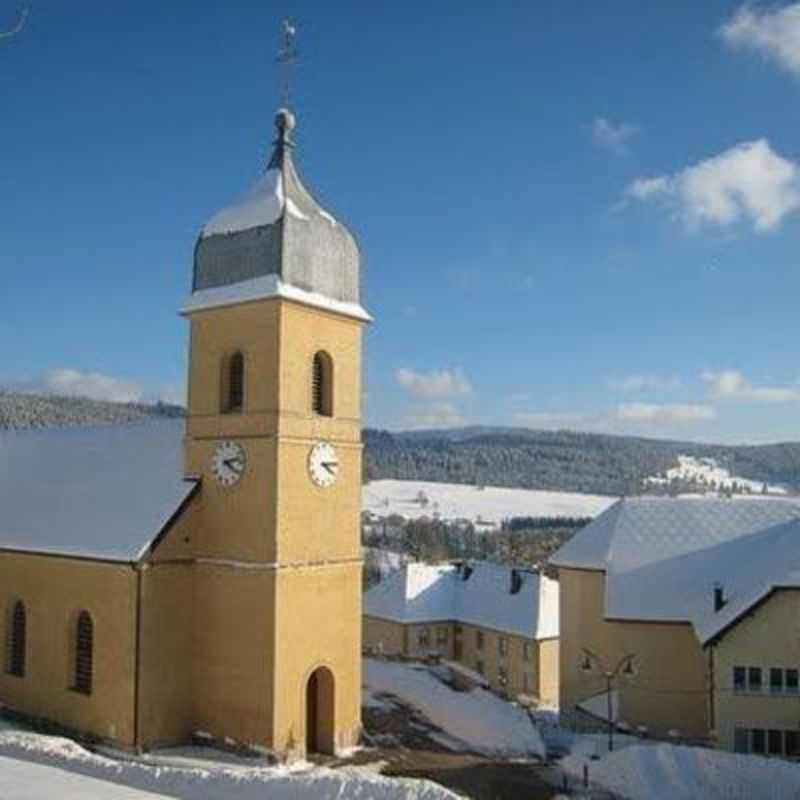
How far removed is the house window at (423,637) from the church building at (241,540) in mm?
35021

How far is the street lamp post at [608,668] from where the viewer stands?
116 feet

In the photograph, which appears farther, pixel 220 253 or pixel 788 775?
pixel 220 253

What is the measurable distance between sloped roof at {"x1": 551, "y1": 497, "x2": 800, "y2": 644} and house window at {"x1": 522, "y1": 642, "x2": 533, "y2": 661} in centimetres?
1834

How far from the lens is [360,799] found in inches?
679

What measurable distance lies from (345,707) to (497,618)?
3348cm

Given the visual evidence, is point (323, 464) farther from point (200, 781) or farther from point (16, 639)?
point (200, 781)

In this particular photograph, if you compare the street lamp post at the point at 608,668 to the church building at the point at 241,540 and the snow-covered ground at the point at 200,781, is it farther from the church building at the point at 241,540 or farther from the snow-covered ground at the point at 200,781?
the snow-covered ground at the point at 200,781

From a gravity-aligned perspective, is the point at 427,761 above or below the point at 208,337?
below

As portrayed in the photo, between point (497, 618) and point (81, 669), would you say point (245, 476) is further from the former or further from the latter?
point (497, 618)

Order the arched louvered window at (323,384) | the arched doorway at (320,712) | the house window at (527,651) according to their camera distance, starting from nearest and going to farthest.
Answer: the arched doorway at (320,712)
the arched louvered window at (323,384)
the house window at (527,651)

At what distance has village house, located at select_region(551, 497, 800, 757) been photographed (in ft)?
105

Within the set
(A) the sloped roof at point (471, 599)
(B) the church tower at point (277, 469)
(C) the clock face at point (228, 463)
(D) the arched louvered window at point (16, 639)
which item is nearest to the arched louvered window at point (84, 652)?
(D) the arched louvered window at point (16, 639)

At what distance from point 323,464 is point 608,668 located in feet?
52.4

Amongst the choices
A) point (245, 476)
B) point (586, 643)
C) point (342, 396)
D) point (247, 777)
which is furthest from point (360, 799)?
point (586, 643)
